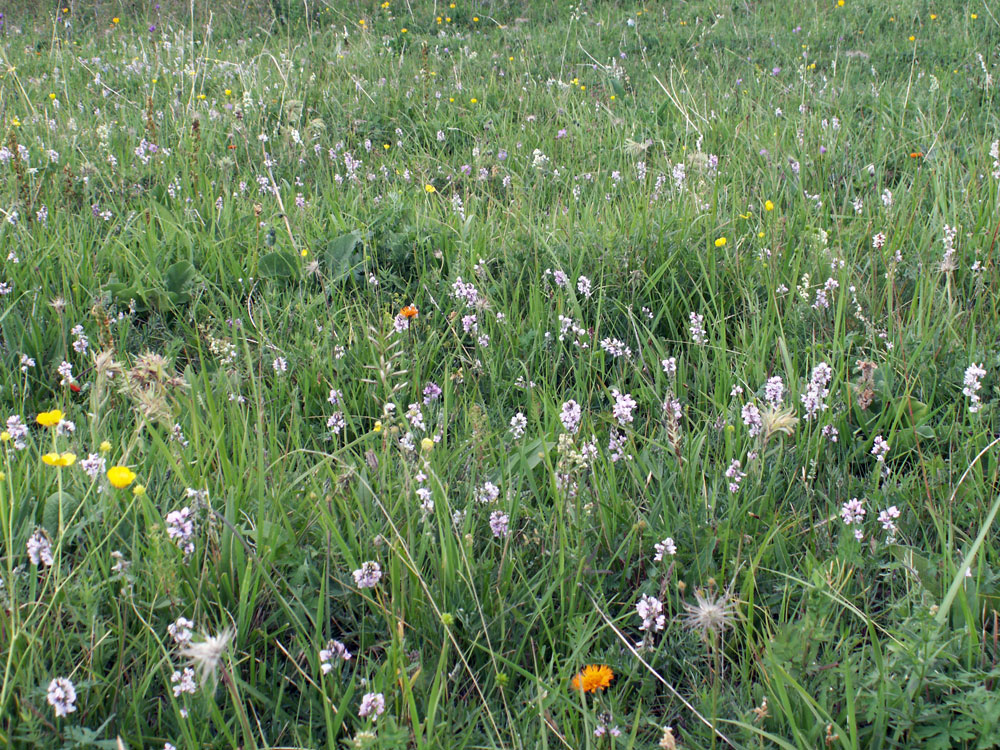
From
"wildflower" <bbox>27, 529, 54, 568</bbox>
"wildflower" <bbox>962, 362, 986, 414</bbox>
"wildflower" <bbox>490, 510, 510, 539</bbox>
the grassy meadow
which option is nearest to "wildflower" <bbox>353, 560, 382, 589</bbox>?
the grassy meadow

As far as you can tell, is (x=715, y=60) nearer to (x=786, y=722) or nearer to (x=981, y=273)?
(x=981, y=273)

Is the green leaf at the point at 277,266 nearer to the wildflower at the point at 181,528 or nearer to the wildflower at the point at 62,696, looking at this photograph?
the wildflower at the point at 181,528

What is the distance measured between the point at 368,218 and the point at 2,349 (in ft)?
4.56

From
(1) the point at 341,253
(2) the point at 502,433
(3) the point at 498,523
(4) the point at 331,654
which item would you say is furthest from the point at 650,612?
(1) the point at 341,253

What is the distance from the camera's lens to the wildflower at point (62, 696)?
1.15 meters

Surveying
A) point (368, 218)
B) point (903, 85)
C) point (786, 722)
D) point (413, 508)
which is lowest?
point (786, 722)

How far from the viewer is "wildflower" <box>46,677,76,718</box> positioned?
115cm

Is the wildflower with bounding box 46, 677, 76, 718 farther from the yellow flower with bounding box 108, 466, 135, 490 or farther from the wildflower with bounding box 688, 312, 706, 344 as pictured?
the wildflower with bounding box 688, 312, 706, 344

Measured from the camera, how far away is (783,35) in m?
6.61

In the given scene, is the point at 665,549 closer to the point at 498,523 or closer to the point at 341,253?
the point at 498,523

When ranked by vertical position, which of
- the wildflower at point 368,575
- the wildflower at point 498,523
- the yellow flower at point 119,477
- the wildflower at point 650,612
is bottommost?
the wildflower at point 650,612

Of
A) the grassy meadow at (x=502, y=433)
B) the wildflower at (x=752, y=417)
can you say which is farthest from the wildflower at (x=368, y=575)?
the wildflower at (x=752, y=417)

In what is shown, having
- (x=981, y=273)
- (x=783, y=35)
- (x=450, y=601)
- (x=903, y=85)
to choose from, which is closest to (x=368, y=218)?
(x=450, y=601)

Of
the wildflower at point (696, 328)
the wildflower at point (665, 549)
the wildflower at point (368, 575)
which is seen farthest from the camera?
the wildflower at point (696, 328)
